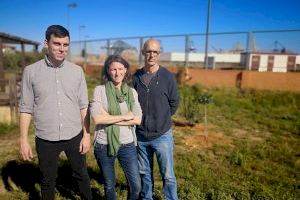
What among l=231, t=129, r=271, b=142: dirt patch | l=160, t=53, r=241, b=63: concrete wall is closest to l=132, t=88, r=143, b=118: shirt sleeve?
l=231, t=129, r=271, b=142: dirt patch

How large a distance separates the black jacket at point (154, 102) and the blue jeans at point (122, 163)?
0.27m

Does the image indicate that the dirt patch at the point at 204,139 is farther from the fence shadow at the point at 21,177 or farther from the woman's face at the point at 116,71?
the woman's face at the point at 116,71

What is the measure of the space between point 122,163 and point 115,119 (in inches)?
19.8

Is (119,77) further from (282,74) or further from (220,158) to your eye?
(282,74)

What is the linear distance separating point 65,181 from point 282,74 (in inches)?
383

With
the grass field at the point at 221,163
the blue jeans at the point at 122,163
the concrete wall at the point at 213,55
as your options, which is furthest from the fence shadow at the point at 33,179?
the concrete wall at the point at 213,55

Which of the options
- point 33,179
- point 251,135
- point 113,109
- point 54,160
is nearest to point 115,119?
point 113,109

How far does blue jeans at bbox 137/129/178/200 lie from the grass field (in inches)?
28.7

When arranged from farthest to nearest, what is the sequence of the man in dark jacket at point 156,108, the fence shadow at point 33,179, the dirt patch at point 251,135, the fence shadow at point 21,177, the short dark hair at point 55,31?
the dirt patch at point 251,135, the fence shadow at point 21,177, the fence shadow at point 33,179, the man in dark jacket at point 156,108, the short dark hair at point 55,31

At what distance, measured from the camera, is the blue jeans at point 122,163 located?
2934mm

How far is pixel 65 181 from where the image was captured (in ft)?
14.8

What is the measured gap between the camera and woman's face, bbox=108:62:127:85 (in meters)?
2.86

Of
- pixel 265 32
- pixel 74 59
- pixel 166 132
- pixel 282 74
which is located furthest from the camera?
pixel 74 59

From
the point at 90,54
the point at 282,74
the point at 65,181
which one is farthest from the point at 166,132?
the point at 90,54
